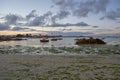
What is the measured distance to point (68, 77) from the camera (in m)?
12.1

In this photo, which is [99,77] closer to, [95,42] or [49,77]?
[49,77]

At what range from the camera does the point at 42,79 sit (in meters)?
11.6

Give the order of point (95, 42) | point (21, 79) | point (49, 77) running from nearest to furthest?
point (21, 79) → point (49, 77) → point (95, 42)

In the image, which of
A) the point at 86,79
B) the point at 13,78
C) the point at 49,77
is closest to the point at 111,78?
the point at 86,79

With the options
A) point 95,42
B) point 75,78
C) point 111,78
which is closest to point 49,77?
point 75,78

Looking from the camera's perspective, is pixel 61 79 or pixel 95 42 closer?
pixel 61 79

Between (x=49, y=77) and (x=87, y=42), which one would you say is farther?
(x=87, y=42)

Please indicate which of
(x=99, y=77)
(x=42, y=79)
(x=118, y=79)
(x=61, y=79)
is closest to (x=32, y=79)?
(x=42, y=79)

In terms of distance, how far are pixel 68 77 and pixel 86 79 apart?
3.61ft

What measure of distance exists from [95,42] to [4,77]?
62.3 meters

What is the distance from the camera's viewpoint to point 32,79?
37.9 feet

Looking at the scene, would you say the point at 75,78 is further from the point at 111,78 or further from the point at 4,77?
the point at 4,77

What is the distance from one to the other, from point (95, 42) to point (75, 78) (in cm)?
6157

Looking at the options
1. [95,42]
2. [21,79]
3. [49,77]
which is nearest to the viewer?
[21,79]
